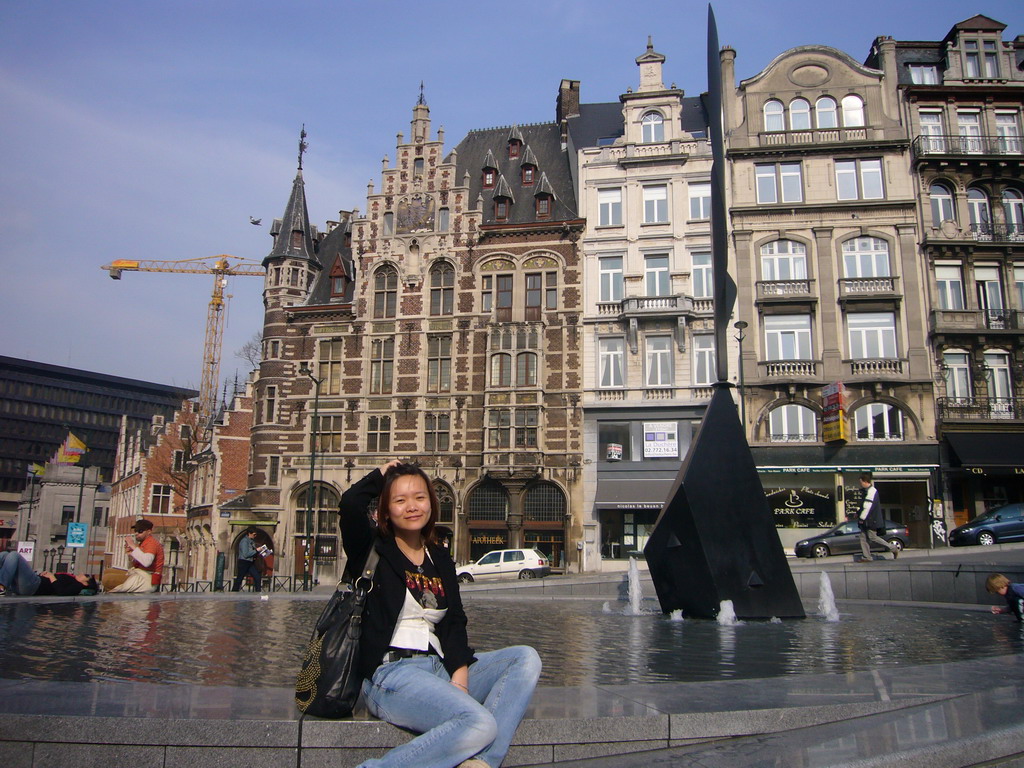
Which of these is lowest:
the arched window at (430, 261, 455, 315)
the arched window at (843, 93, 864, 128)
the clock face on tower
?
the arched window at (430, 261, 455, 315)

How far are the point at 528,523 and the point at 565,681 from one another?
2776 centimetres

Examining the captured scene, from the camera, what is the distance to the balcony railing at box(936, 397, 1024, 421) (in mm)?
30469

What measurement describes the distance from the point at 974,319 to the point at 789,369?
276 inches

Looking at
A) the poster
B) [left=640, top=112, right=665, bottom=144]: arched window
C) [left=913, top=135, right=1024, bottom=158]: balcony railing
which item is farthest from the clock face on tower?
[left=913, top=135, right=1024, bottom=158]: balcony railing

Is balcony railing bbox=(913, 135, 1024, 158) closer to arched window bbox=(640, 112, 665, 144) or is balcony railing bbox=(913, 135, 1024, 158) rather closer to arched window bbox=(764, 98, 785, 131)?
arched window bbox=(764, 98, 785, 131)

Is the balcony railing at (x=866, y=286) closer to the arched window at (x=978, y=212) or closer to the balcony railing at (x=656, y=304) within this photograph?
the arched window at (x=978, y=212)

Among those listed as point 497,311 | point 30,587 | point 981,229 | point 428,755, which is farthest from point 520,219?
point 428,755

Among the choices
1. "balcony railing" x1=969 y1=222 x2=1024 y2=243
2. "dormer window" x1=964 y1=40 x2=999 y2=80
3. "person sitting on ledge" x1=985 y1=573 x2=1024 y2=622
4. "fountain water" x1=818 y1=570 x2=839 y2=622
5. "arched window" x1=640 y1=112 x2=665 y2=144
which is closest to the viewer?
"person sitting on ledge" x1=985 y1=573 x2=1024 y2=622

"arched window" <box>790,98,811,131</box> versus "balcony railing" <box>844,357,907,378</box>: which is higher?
"arched window" <box>790,98,811,131</box>

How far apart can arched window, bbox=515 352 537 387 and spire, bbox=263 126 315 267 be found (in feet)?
39.3

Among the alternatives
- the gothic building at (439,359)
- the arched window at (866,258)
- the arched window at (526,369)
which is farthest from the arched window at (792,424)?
the arched window at (526,369)

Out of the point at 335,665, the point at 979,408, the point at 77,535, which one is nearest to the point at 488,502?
the point at 77,535

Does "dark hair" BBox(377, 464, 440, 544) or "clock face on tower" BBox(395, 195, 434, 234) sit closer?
"dark hair" BBox(377, 464, 440, 544)

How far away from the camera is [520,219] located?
36.6 meters
